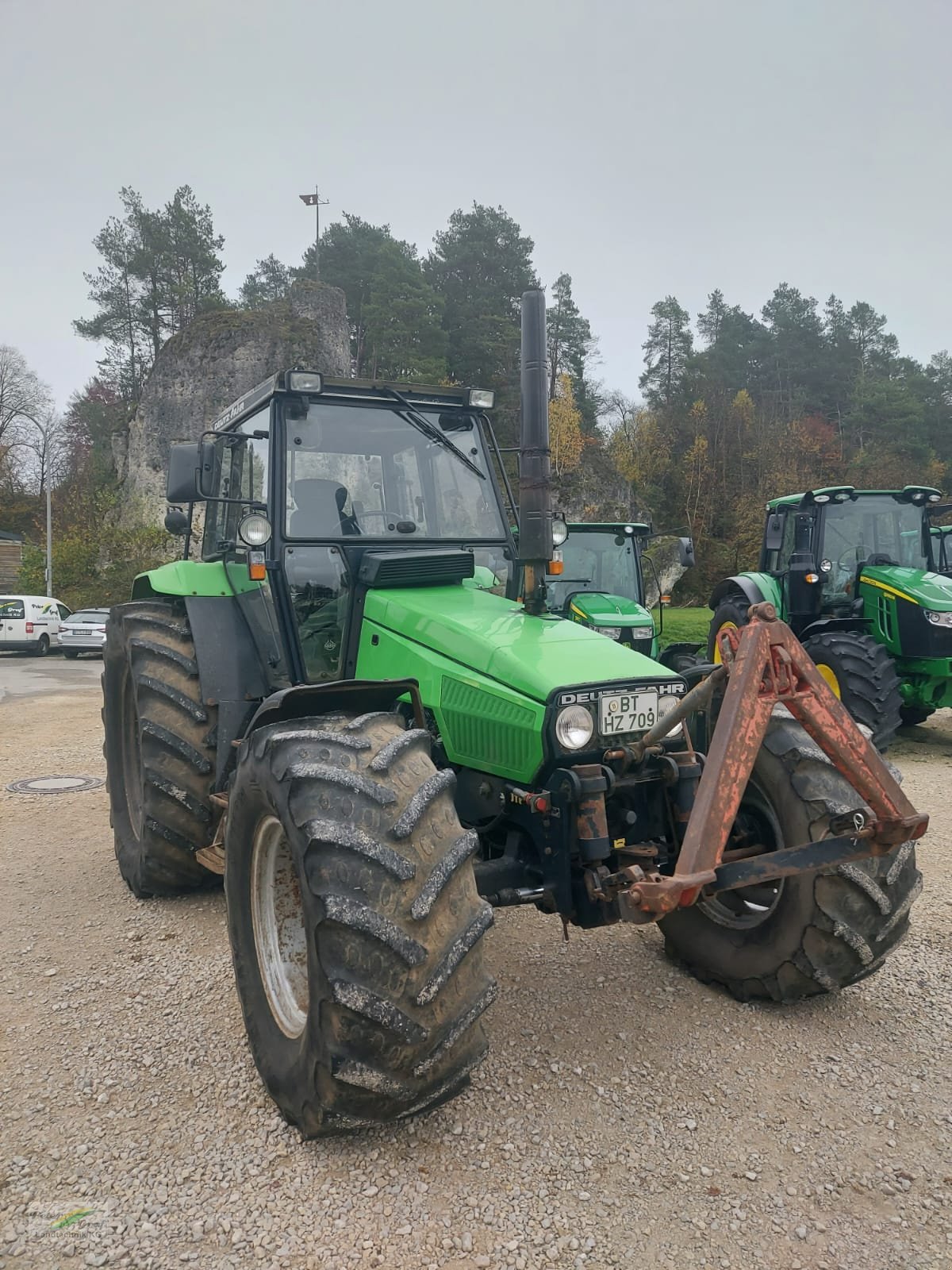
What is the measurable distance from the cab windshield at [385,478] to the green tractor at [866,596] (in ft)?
15.5

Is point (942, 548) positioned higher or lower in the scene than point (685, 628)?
higher

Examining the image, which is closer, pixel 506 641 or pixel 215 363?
pixel 506 641

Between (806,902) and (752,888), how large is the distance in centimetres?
40

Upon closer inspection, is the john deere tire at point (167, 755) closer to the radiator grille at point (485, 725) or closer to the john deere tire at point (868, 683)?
the radiator grille at point (485, 725)

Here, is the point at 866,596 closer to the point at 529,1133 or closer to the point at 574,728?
the point at 574,728

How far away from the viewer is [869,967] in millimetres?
3332

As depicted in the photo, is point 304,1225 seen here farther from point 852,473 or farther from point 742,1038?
point 852,473

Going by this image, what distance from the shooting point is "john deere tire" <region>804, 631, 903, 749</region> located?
26.6ft

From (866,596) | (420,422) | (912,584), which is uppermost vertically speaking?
(420,422)

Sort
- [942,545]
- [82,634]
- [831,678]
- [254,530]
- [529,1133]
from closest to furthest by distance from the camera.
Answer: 1. [529,1133]
2. [254,530]
3. [831,678]
4. [942,545]
5. [82,634]

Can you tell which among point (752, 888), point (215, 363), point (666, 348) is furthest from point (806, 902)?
point (666, 348)

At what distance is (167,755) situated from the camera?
14.4 ft

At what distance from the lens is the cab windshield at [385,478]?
4113 millimetres

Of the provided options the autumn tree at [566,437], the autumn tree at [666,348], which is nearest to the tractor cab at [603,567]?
the autumn tree at [566,437]
